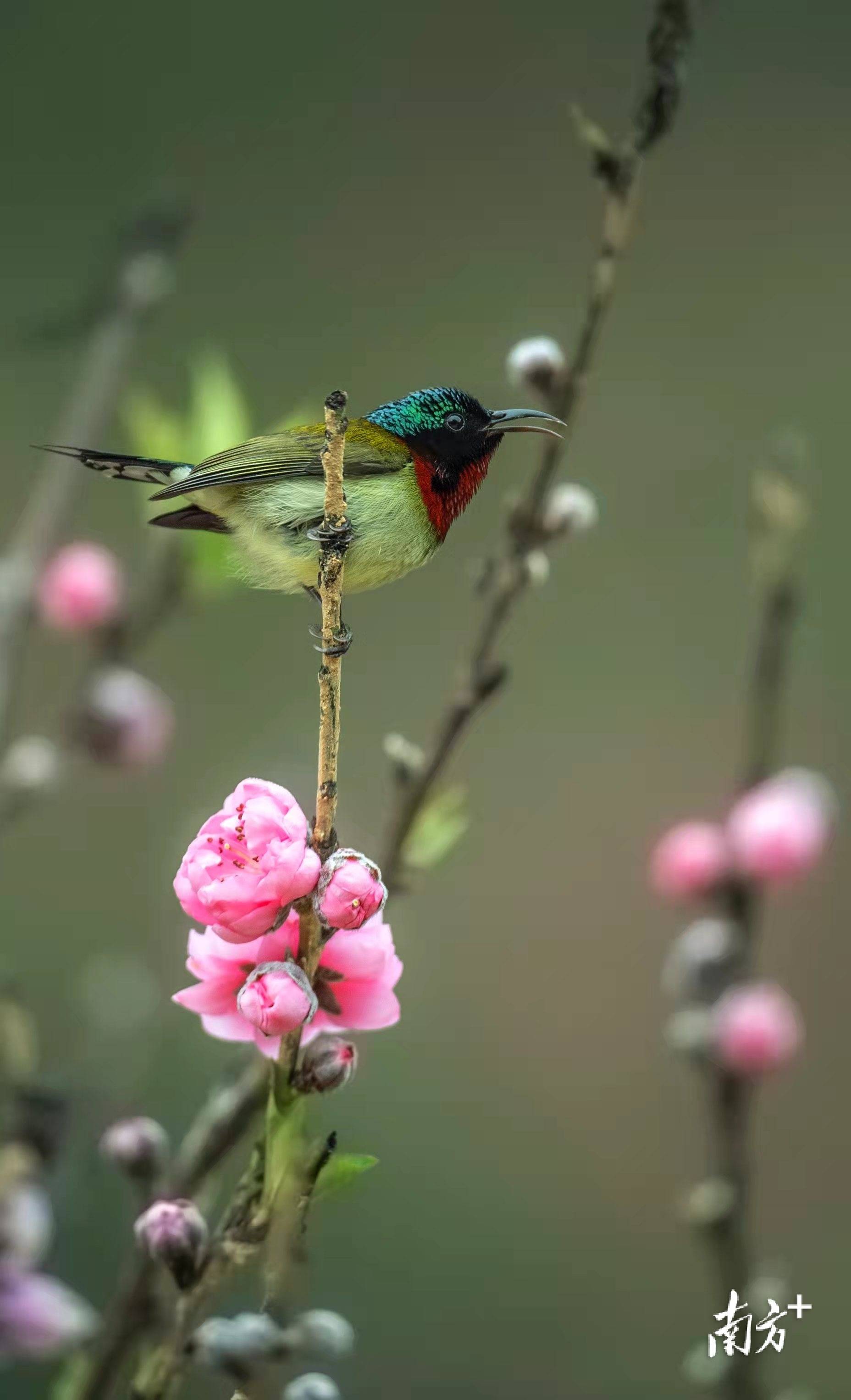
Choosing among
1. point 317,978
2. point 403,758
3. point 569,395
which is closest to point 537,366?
point 569,395

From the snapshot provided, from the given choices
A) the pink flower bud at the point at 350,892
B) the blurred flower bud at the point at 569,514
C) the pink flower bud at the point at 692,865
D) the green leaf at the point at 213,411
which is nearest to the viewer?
the pink flower bud at the point at 350,892

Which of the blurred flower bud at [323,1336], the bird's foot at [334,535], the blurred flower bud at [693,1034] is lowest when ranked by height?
the blurred flower bud at [323,1336]

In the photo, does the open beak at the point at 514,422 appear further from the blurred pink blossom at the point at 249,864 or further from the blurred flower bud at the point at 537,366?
the blurred pink blossom at the point at 249,864

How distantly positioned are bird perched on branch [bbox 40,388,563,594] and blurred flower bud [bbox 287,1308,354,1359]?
0.23 metres

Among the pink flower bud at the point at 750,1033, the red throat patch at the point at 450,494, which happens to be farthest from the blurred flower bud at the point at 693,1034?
the red throat patch at the point at 450,494

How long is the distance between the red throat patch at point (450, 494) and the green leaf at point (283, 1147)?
8.3 inches

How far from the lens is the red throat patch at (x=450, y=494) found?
1.65ft

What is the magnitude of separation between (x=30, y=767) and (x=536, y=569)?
0.34 metres

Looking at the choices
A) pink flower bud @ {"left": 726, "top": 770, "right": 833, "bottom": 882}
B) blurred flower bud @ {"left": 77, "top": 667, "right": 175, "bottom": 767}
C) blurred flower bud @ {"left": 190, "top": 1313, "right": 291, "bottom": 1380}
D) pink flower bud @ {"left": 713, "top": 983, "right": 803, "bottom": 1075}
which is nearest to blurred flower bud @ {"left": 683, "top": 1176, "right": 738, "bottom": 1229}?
pink flower bud @ {"left": 713, "top": 983, "right": 803, "bottom": 1075}

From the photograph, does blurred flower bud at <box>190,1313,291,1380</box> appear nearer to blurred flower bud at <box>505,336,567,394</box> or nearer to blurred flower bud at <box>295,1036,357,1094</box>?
blurred flower bud at <box>295,1036,357,1094</box>

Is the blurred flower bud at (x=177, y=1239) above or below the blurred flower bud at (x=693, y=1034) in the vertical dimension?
below

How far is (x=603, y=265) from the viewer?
50cm

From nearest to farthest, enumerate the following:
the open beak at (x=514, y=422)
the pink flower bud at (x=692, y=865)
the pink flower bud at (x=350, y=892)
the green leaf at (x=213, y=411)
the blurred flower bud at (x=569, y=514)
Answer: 1. the pink flower bud at (x=350, y=892)
2. the open beak at (x=514, y=422)
3. the blurred flower bud at (x=569, y=514)
4. the green leaf at (x=213, y=411)
5. the pink flower bud at (x=692, y=865)

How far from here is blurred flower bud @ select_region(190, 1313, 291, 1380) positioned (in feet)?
1.37
